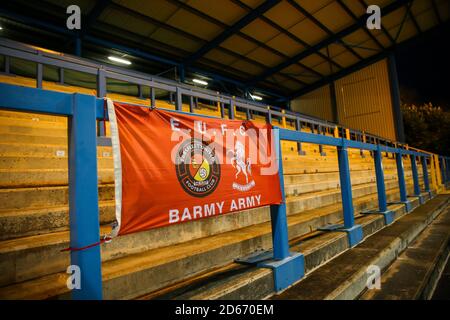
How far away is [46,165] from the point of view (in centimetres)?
290

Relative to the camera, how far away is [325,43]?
15711 millimetres

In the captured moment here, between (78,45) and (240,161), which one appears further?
(78,45)

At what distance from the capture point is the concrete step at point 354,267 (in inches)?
90.4

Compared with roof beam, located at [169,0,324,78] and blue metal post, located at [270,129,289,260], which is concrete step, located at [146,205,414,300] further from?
roof beam, located at [169,0,324,78]

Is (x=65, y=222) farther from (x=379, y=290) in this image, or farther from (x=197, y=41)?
(x=197, y=41)

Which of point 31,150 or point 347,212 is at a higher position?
point 31,150

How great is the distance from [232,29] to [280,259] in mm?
12788

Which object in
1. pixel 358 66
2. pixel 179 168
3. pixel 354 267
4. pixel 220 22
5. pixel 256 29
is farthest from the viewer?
pixel 358 66

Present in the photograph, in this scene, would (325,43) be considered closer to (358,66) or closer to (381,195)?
(358,66)

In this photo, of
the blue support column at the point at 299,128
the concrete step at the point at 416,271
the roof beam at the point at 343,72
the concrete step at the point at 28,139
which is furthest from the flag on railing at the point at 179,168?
the roof beam at the point at 343,72

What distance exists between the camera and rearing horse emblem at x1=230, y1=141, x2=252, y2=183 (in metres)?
2.44

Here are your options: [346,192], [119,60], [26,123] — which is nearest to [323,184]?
[346,192]

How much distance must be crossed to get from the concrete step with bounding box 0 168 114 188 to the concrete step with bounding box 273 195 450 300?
2.43 metres

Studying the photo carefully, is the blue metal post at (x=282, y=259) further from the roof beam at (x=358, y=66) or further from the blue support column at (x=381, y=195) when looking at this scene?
the roof beam at (x=358, y=66)
